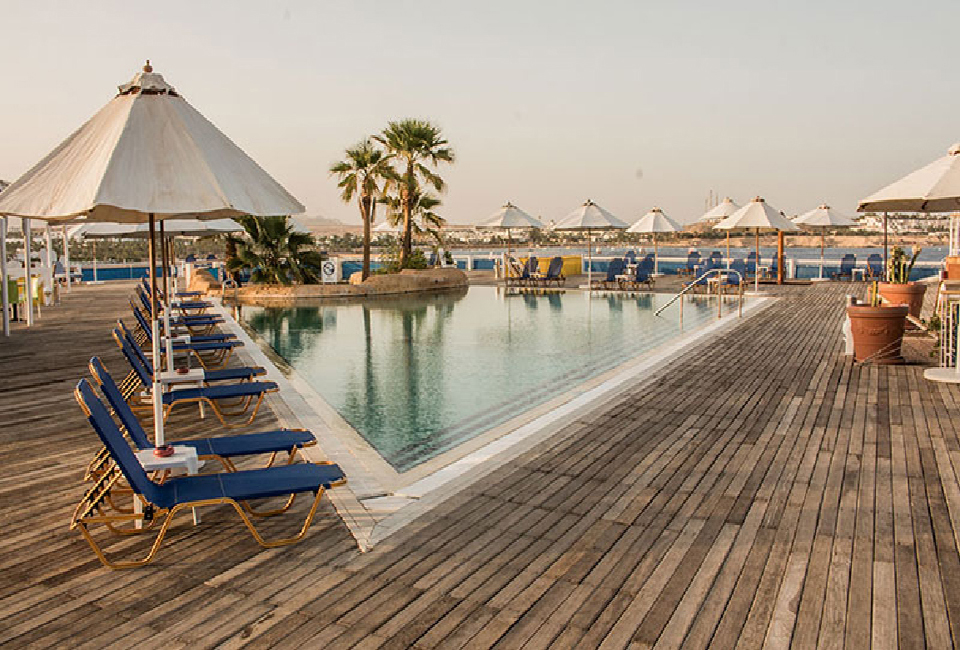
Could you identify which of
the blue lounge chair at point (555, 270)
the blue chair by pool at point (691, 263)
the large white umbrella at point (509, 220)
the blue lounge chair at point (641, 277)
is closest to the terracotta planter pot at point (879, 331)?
the blue lounge chair at point (641, 277)

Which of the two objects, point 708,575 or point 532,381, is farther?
point 532,381

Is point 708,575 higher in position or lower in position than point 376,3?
lower

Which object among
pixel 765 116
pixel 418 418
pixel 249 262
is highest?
pixel 765 116

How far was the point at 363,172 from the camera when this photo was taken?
2225 cm

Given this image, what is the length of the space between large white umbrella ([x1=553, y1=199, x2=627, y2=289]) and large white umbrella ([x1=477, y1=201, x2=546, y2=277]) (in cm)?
153

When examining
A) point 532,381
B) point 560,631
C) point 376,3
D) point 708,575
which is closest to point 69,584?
point 560,631

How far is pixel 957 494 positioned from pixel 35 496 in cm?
516

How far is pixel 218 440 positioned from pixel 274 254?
16.9 metres

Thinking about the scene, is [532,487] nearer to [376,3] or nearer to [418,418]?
[418,418]

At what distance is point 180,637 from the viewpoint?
2699 millimetres

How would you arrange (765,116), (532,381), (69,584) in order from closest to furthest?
(69,584) → (532,381) → (765,116)

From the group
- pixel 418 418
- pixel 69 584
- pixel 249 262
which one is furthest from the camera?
pixel 249 262

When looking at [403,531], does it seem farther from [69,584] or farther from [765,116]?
[765,116]

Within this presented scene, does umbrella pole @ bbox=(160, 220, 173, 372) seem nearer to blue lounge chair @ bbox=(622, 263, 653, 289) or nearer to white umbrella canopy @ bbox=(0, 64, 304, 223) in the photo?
white umbrella canopy @ bbox=(0, 64, 304, 223)
